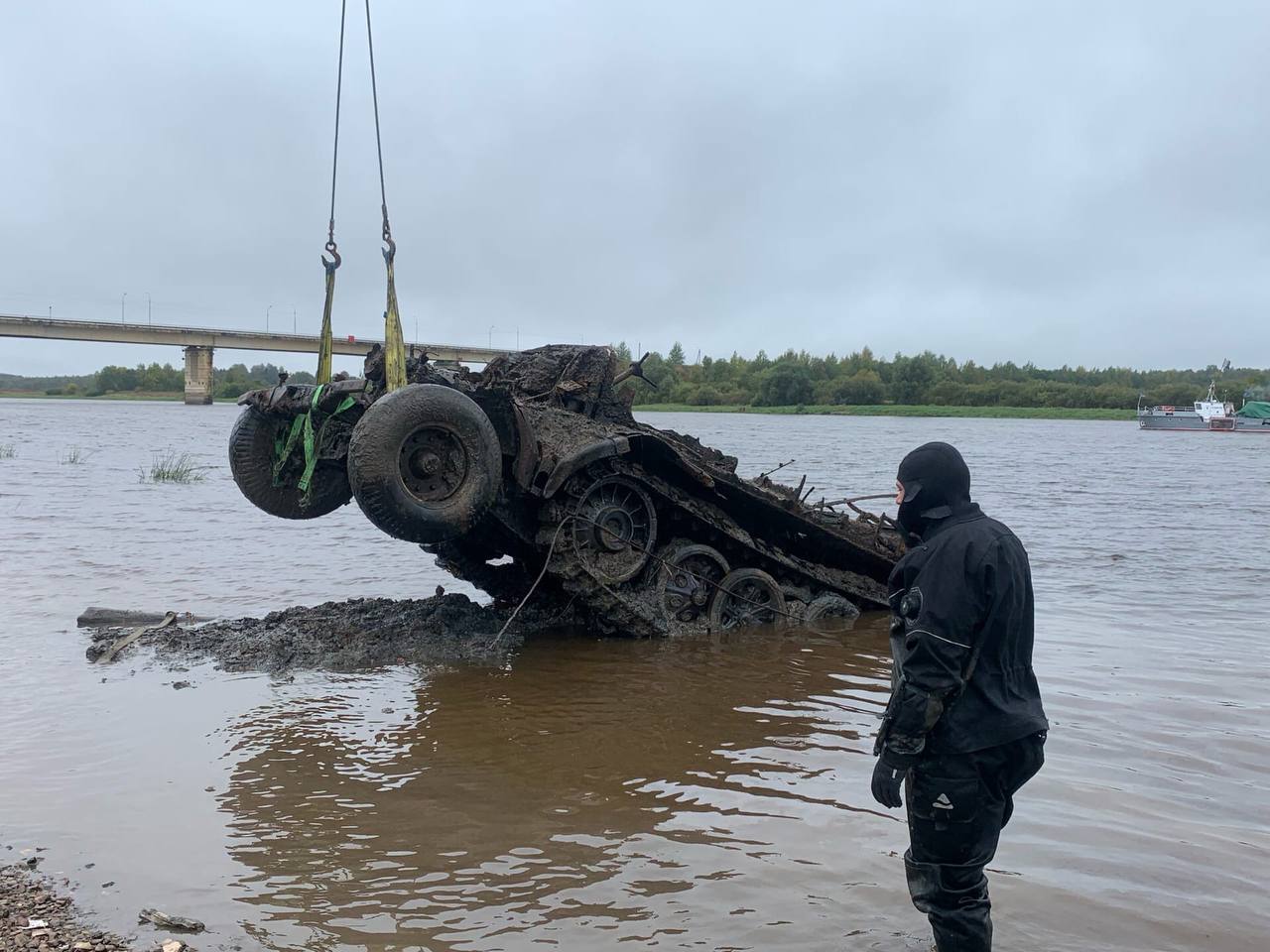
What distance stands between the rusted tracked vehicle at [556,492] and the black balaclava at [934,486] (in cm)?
463

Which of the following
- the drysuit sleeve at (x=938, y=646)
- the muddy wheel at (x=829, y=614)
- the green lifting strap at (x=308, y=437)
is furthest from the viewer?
the muddy wheel at (x=829, y=614)

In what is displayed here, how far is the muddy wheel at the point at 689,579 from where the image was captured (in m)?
9.77

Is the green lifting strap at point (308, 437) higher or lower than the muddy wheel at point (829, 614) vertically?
higher

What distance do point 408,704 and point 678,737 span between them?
1.97 meters

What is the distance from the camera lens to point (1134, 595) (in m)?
13.0

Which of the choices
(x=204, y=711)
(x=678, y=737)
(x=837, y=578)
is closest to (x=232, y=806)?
(x=204, y=711)

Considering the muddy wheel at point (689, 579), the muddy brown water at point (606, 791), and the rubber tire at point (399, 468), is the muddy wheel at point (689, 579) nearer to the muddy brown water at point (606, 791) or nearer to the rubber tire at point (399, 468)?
the muddy brown water at point (606, 791)

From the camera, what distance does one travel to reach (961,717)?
3.71 meters

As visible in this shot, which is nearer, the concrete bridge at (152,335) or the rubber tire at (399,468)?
the rubber tire at (399,468)

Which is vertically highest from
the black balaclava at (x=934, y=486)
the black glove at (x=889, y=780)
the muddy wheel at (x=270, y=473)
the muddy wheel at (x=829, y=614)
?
the black balaclava at (x=934, y=486)

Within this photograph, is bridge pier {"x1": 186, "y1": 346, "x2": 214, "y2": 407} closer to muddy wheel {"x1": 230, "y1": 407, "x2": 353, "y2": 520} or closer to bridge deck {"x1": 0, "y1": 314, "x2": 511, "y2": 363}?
bridge deck {"x1": 0, "y1": 314, "x2": 511, "y2": 363}

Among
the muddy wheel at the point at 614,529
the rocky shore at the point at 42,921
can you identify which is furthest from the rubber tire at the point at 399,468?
the rocky shore at the point at 42,921

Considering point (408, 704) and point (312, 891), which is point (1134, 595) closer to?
point (408, 704)

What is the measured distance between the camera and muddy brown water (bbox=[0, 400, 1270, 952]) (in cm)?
443
